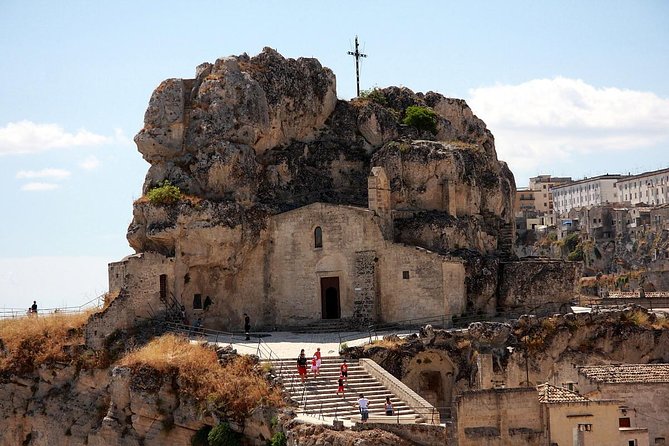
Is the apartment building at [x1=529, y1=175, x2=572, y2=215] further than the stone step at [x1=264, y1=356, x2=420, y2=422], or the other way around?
the apartment building at [x1=529, y1=175, x2=572, y2=215]

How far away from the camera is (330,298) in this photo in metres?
53.0

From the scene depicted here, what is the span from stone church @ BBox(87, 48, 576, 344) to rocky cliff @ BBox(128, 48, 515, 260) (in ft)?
0.20

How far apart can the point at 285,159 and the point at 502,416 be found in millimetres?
21300

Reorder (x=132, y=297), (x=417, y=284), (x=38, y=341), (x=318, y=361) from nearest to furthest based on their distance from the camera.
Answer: (x=318, y=361), (x=132, y=297), (x=417, y=284), (x=38, y=341)

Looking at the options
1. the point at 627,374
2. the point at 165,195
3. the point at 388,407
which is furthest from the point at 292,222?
the point at 627,374

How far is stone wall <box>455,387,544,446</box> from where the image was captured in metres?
37.4

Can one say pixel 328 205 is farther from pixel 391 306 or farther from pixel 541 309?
pixel 541 309

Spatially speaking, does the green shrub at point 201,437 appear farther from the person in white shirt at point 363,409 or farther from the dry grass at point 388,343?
the dry grass at point 388,343

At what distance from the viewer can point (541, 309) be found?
52312 millimetres

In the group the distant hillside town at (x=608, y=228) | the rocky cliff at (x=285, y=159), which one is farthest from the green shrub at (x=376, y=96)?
the distant hillside town at (x=608, y=228)

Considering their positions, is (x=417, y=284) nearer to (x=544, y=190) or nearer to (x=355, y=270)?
(x=355, y=270)

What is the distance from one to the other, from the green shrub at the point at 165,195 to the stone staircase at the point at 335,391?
10.7 metres

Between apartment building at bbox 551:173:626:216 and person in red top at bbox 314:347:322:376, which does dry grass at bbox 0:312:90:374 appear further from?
apartment building at bbox 551:173:626:216

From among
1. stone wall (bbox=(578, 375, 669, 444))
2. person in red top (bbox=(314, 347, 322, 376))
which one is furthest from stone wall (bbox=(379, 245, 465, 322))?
stone wall (bbox=(578, 375, 669, 444))
